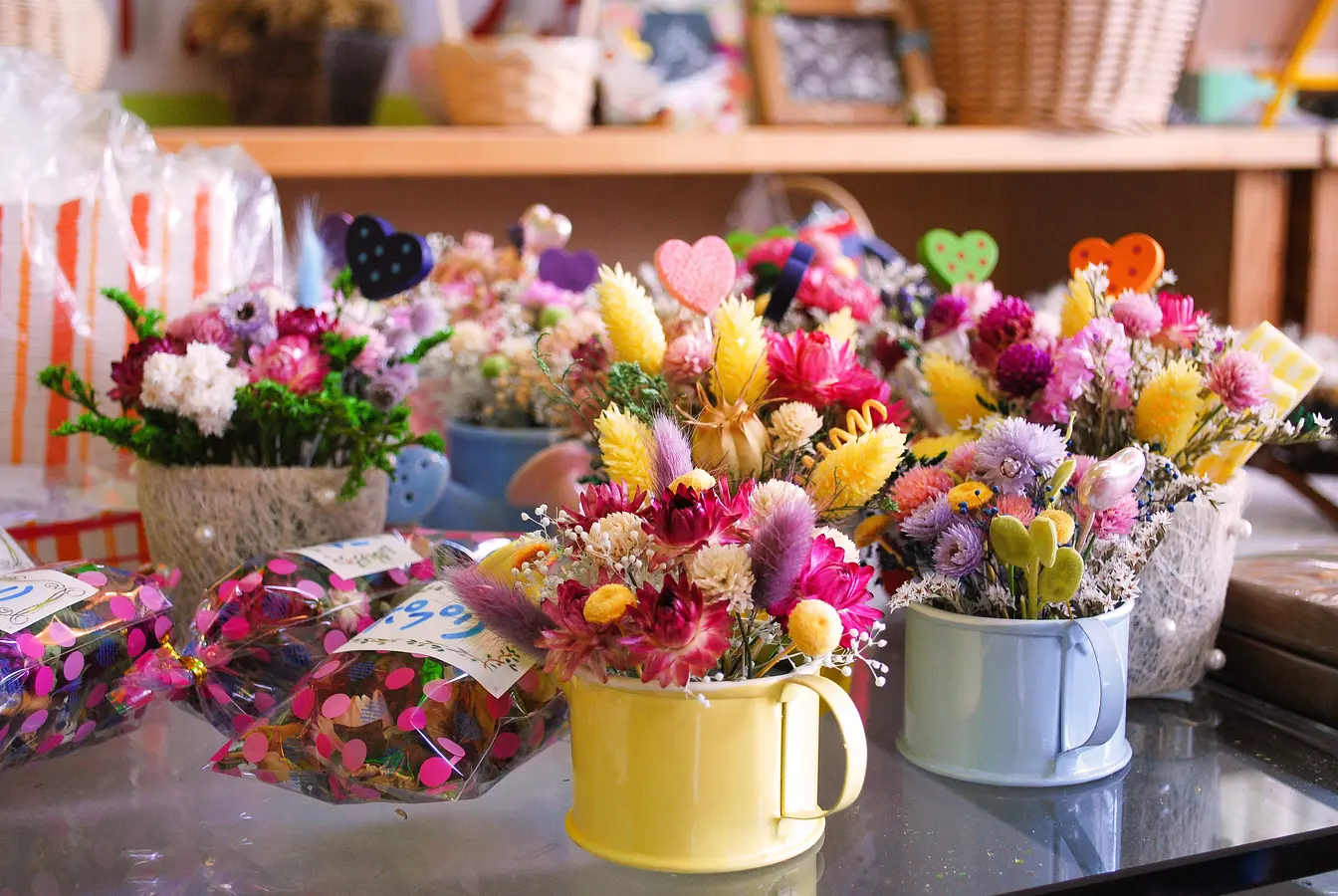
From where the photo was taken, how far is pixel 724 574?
0.49 m

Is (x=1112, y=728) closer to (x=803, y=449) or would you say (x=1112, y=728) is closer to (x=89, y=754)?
(x=803, y=449)

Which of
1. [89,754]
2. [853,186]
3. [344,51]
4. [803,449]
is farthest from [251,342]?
[853,186]

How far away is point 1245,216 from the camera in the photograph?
2.13 meters

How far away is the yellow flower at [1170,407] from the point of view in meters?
0.65

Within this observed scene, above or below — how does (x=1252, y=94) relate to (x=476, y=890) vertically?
above

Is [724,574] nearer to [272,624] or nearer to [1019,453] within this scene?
[1019,453]

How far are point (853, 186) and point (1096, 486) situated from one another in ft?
6.28

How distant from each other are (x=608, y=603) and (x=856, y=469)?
6.2 inches

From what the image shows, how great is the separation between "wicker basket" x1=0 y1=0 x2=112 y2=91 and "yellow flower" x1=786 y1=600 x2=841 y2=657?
135 cm

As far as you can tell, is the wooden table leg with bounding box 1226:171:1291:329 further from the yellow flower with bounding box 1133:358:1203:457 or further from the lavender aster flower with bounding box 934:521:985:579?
the lavender aster flower with bounding box 934:521:985:579

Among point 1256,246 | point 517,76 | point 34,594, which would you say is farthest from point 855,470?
point 1256,246

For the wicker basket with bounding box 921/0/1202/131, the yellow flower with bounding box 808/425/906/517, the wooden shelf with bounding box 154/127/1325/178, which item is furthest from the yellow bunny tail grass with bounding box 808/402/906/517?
the wicker basket with bounding box 921/0/1202/131

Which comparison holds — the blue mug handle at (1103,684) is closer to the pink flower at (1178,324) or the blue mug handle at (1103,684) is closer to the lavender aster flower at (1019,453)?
the lavender aster flower at (1019,453)

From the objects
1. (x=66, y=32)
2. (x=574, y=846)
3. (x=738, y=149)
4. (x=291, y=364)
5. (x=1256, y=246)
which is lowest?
(x=574, y=846)
